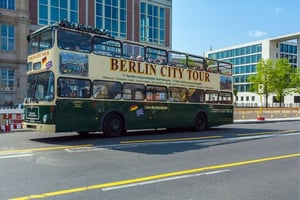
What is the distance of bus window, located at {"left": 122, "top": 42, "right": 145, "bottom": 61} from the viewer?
1487 centimetres

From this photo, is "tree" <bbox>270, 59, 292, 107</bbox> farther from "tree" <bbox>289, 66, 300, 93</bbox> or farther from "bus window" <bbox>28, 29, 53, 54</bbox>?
"bus window" <bbox>28, 29, 53, 54</bbox>

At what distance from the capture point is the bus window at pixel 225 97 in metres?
20.1

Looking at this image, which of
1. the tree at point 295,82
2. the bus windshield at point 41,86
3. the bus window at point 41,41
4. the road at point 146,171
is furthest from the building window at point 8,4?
the tree at point 295,82

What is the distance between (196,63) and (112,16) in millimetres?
33973

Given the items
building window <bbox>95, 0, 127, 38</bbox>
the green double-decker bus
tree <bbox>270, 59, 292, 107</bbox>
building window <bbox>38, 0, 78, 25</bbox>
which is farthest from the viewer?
tree <bbox>270, 59, 292, 107</bbox>

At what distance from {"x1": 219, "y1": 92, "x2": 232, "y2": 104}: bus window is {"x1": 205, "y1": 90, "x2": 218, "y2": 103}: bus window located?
473 mm

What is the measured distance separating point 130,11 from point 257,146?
4293cm

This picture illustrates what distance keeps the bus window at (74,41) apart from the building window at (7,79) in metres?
31.1

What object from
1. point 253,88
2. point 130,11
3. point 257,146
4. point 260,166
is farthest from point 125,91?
point 253,88

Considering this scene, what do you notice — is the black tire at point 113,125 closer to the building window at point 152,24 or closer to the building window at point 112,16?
the building window at point 112,16

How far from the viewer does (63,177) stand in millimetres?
7020

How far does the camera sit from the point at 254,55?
361ft

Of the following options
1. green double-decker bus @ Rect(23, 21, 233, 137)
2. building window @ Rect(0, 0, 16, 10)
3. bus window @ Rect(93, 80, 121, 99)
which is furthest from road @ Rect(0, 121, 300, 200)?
building window @ Rect(0, 0, 16, 10)

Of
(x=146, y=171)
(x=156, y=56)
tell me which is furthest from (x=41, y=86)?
(x=146, y=171)
